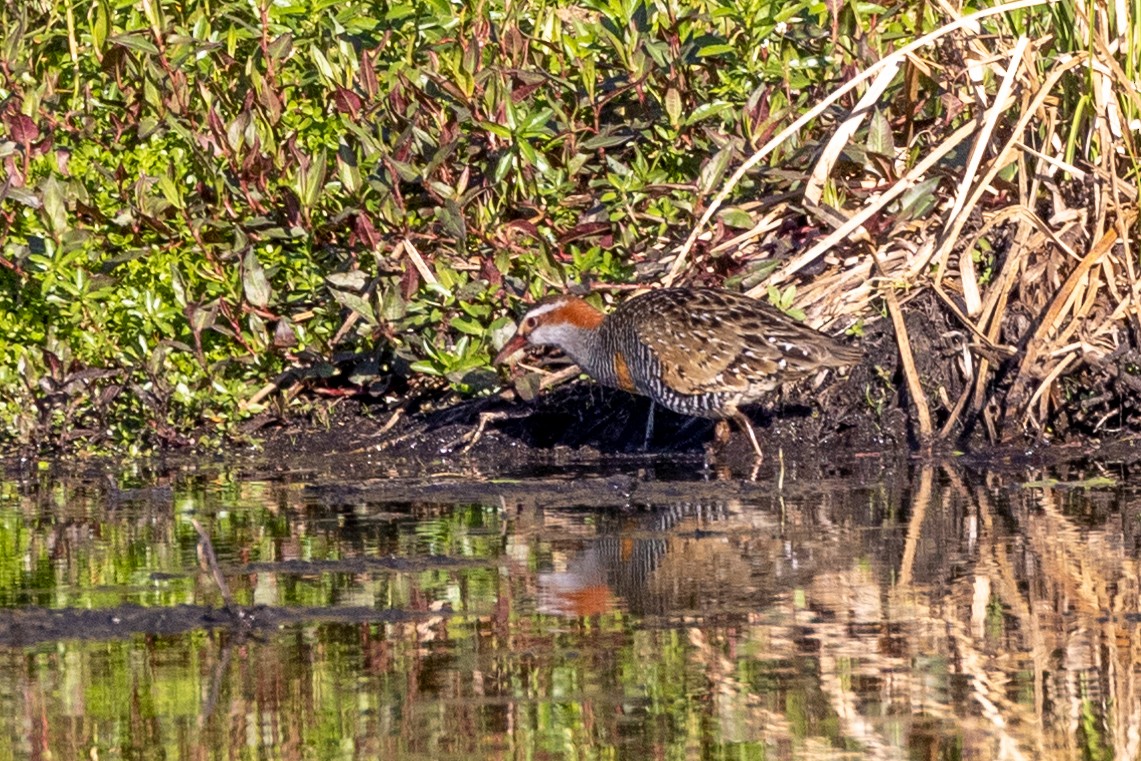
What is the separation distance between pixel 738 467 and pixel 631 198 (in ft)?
4.78

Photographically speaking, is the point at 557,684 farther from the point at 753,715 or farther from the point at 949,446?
the point at 949,446

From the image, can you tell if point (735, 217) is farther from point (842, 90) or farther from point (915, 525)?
point (915, 525)

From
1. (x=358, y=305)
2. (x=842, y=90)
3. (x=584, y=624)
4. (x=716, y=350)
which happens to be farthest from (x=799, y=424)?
(x=584, y=624)

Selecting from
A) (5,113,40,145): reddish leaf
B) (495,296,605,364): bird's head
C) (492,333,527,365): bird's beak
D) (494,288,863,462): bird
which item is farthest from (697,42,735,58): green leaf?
(5,113,40,145): reddish leaf

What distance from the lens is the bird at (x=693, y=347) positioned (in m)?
9.31

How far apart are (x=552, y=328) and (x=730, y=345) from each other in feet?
3.01

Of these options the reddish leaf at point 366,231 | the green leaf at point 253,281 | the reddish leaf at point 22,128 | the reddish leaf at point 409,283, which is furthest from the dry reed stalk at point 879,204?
the reddish leaf at point 22,128

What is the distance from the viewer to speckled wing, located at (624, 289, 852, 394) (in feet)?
30.5

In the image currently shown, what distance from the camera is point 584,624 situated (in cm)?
570

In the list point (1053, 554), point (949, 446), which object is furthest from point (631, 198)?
point (1053, 554)

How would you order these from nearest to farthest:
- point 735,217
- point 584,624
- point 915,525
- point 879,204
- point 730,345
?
point 584,624 < point 915,525 < point 730,345 < point 879,204 < point 735,217

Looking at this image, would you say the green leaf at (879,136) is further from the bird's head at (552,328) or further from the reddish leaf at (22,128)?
the reddish leaf at (22,128)

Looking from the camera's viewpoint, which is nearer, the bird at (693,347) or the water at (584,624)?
the water at (584,624)

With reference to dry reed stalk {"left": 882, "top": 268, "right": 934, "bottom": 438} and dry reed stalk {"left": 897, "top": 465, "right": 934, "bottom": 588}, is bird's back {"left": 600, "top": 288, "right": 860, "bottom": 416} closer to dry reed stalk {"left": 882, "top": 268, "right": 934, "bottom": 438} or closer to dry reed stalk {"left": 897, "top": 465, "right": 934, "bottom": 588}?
dry reed stalk {"left": 882, "top": 268, "right": 934, "bottom": 438}
